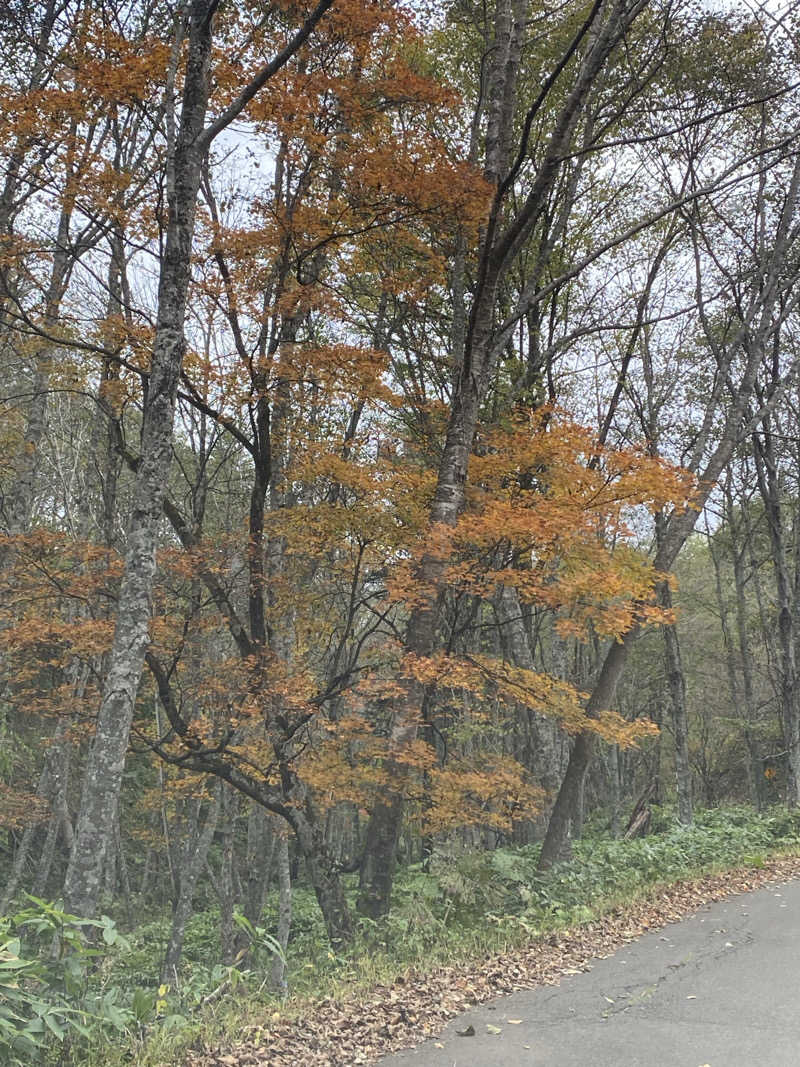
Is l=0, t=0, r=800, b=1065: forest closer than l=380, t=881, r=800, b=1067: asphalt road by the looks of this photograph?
No

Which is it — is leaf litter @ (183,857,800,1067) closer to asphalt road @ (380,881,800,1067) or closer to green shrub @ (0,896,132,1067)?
asphalt road @ (380,881,800,1067)

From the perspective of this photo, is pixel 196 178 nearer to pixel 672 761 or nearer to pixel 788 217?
pixel 788 217

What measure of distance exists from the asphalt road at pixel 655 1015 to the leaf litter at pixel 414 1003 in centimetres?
15

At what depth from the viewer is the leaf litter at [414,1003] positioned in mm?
3947

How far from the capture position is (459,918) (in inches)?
273

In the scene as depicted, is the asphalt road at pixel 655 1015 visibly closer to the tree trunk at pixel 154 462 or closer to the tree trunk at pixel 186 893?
the tree trunk at pixel 154 462

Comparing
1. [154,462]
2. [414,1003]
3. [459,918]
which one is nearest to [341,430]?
[154,462]

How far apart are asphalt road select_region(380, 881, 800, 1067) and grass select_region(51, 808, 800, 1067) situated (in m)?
0.99

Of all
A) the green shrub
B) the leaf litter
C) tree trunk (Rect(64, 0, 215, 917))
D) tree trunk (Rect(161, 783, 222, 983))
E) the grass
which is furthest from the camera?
tree trunk (Rect(161, 783, 222, 983))

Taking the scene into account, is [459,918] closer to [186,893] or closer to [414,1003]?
[414,1003]

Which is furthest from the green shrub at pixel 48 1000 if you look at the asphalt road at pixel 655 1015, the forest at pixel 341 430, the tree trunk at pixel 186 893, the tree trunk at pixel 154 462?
the tree trunk at pixel 186 893

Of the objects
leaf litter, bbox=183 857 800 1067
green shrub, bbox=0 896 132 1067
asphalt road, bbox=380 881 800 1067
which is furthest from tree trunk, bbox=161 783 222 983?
asphalt road, bbox=380 881 800 1067

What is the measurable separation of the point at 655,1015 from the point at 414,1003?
1.43 meters

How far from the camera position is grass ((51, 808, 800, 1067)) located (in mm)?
4277
